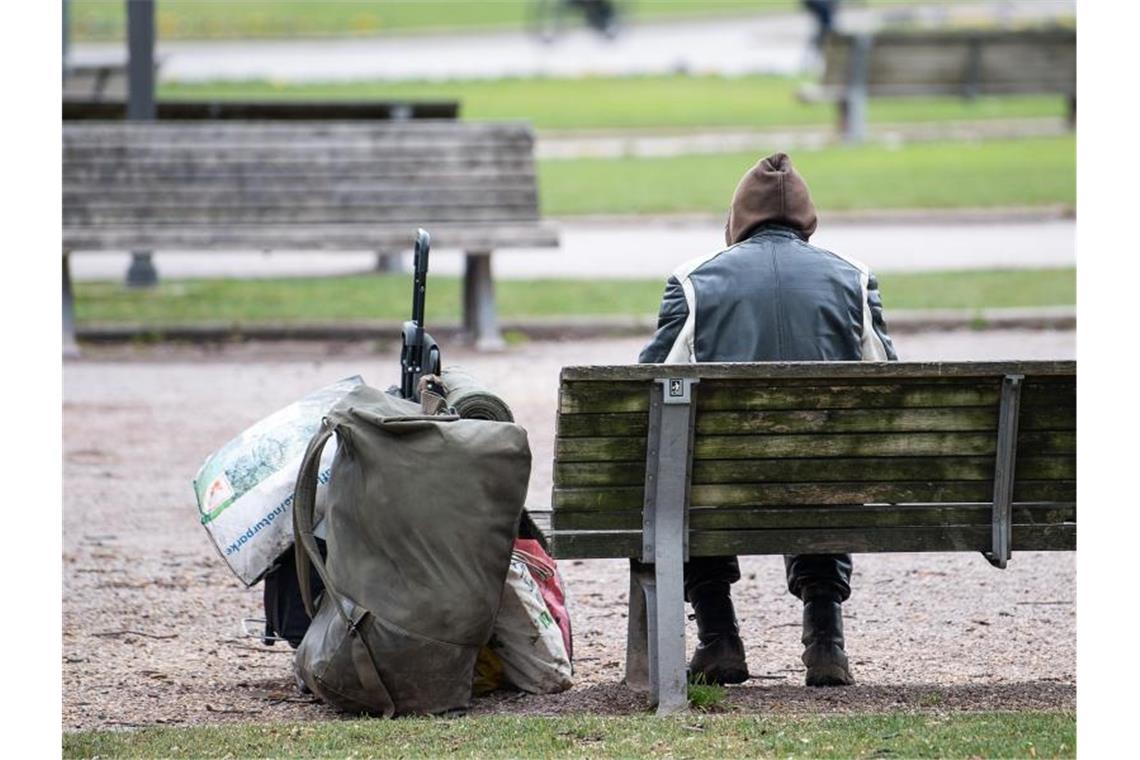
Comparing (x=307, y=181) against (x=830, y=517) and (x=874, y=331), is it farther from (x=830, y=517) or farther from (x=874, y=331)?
(x=830, y=517)

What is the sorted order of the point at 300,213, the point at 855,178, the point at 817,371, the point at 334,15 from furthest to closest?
the point at 334,15
the point at 855,178
the point at 300,213
the point at 817,371

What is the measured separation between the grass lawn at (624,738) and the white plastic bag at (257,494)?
0.59m

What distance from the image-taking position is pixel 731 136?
73.9 ft

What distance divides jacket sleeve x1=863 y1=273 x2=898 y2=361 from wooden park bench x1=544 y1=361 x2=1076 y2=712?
495mm

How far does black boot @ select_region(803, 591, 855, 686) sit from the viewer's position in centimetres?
560

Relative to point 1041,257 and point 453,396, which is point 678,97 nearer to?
point 1041,257

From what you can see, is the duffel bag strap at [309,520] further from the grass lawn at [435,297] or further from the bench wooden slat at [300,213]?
the grass lawn at [435,297]

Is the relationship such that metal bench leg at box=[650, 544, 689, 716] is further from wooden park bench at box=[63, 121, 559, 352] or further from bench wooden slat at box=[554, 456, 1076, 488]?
wooden park bench at box=[63, 121, 559, 352]

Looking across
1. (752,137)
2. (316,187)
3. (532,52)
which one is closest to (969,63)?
(752,137)

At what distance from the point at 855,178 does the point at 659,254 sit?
420cm

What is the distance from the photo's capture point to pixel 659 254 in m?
15.5

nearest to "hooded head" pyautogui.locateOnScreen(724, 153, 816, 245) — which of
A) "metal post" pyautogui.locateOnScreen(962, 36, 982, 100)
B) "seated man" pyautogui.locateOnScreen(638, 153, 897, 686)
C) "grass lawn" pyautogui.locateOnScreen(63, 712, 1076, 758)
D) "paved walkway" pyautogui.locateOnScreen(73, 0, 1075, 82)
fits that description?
"seated man" pyautogui.locateOnScreen(638, 153, 897, 686)

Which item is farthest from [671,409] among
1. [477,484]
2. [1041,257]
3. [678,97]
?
[678,97]

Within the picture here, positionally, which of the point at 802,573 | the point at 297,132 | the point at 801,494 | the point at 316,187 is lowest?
the point at 802,573
